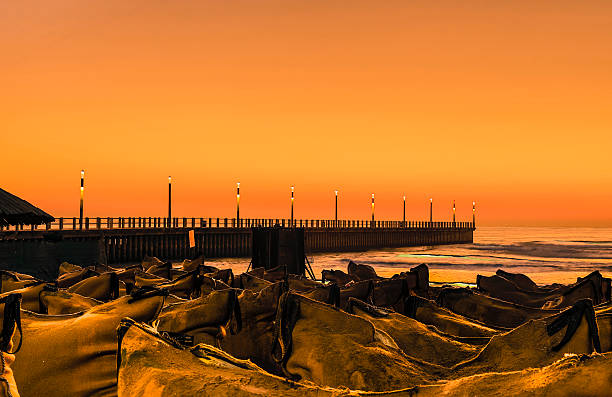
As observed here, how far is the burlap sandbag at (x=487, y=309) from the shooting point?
18.7 feet

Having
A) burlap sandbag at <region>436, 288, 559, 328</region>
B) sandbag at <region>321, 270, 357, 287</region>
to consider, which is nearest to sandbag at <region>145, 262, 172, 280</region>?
sandbag at <region>321, 270, 357, 287</region>

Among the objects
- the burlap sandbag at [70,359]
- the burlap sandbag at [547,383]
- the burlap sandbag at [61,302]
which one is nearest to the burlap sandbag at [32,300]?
the burlap sandbag at [61,302]

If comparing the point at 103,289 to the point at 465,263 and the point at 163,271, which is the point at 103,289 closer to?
the point at 163,271

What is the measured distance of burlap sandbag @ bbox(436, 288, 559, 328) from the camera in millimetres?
5691

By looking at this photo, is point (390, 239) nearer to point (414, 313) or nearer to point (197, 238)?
point (197, 238)

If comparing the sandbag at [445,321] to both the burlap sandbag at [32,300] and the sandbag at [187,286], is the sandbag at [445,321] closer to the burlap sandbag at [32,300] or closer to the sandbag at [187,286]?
the sandbag at [187,286]

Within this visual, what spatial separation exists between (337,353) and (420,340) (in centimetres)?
99

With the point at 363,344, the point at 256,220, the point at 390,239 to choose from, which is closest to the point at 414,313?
the point at 363,344

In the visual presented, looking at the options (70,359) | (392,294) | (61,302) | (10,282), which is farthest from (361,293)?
(10,282)

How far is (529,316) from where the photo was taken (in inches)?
223

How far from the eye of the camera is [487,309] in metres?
5.89

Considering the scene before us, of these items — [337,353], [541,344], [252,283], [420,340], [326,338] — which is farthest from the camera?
[252,283]

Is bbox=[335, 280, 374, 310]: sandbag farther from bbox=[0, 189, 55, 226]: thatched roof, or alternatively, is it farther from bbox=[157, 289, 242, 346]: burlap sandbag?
bbox=[0, 189, 55, 226]: thatched roof

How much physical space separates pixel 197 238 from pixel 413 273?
47198mm
